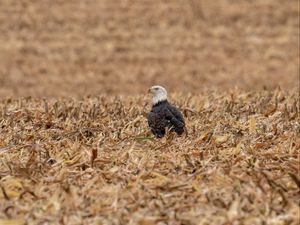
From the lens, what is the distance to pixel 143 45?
2858cm

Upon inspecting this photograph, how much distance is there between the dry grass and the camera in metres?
Result: 5.71

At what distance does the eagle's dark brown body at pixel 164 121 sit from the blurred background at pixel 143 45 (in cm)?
1587

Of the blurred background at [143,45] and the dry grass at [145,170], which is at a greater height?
the dry grass at [145,170]

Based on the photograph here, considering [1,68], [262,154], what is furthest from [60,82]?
[262,154]

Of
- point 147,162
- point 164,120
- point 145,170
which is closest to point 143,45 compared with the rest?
point 164,120

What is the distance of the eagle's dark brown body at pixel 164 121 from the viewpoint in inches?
331

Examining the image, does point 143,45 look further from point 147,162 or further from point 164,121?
point 147,162

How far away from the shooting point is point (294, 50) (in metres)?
28.2

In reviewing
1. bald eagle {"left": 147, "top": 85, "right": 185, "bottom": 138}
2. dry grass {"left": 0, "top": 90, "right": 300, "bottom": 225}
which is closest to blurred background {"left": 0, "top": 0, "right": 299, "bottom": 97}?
dry grass {"left": 0, "top": 90, "right": 300, "bottom": 225}

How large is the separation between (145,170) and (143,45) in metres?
22.0

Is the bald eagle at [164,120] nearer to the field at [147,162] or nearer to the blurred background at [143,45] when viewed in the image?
the field at [147,162]

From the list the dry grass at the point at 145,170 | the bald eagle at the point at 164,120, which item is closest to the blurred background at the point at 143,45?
the dry grass at the point at 145,170

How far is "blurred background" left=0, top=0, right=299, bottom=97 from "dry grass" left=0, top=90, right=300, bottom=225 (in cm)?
1555

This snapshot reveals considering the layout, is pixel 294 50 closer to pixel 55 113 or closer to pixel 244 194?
pixel 55 113
